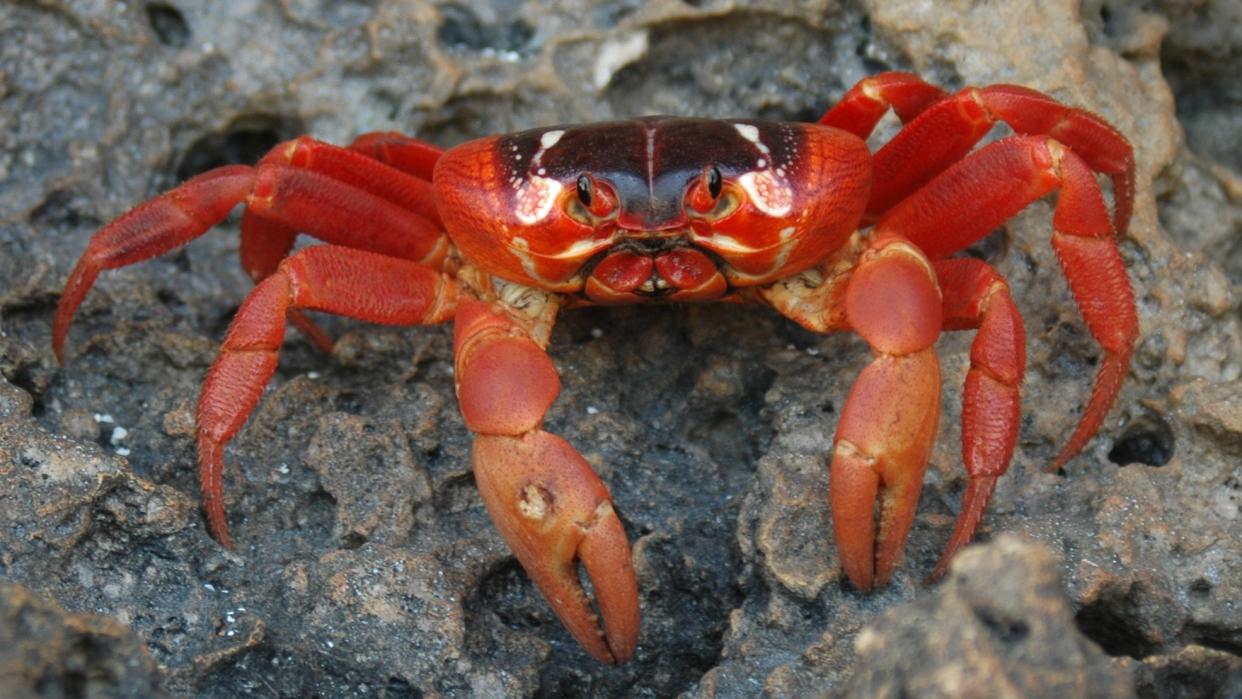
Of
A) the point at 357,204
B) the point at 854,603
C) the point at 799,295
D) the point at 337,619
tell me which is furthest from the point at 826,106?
the point at 337,619

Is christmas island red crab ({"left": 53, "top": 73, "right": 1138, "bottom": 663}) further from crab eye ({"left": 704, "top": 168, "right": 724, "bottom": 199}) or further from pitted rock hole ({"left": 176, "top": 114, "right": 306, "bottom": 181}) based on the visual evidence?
pitted rock hole ({"left": 176, "top": 114, "right": 306, "bottom": 181})

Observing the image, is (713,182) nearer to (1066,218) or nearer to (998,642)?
(1066,218)

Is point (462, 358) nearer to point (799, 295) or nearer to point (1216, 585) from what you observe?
point (799, 295)

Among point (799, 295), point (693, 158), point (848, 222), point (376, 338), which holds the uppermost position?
point (693, 158)

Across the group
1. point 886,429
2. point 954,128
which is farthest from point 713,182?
point 954,128

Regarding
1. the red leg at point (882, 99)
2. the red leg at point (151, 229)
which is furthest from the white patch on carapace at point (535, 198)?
the red leg at point (882, 99)

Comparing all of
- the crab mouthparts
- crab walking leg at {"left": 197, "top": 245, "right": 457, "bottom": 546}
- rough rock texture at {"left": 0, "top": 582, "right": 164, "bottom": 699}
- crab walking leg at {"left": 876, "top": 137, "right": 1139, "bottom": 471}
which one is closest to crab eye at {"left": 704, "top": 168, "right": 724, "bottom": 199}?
the crab mouthparts
